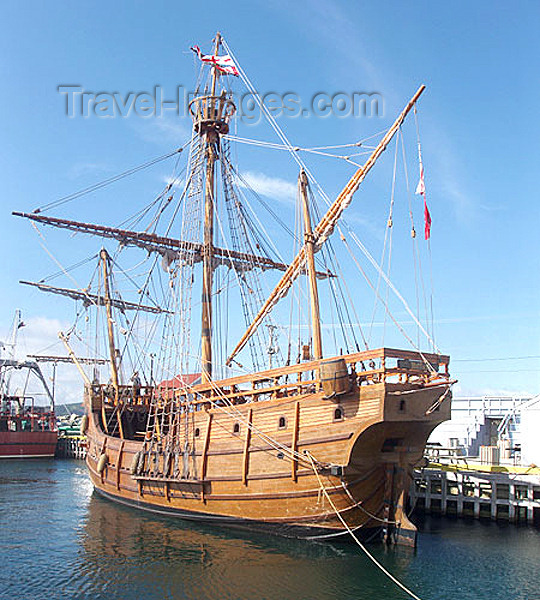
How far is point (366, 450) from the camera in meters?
17.2

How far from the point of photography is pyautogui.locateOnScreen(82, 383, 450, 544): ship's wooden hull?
666 inches

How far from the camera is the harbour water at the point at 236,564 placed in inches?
570

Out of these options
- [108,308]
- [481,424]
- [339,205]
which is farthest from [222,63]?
[481,424]

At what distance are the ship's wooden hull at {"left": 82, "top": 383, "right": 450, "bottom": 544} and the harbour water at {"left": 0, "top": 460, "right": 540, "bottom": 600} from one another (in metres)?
0.80

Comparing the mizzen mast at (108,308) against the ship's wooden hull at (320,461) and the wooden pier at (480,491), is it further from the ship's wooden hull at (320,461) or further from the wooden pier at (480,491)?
the wooden pier at (480,491)

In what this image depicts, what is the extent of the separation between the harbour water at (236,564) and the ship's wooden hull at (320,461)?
797mm

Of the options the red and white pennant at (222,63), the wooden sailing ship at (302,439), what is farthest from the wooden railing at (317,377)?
the red and white pennant at (222,63)

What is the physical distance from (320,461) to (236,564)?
382 cm

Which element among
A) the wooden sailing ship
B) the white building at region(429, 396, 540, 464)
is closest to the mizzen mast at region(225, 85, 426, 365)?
the wooden sailing ship

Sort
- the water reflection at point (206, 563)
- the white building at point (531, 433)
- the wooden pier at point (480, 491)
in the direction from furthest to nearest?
the white building at point (531, 433)
the wooden pier at point (480, 491)
the water reflection at point (206, 563)

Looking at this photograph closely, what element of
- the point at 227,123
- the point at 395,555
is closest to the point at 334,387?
the point at 395,555

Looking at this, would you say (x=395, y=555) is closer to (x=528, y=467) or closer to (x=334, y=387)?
(x=334, y=387)

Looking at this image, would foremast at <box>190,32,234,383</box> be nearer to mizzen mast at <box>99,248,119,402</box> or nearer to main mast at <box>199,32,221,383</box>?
main mast at <box>199,32,221,383</box>

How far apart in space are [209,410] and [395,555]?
8031 millimetres
